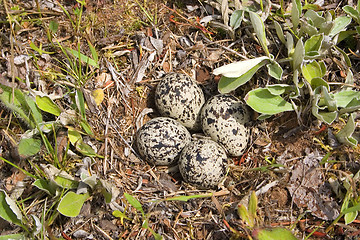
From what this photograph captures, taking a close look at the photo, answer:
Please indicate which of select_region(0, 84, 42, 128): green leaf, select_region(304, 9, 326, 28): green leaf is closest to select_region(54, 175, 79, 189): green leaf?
select_region(0, 84, 42, 128): green leaf

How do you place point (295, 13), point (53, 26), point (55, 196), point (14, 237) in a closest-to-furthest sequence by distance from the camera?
point (14, 237), point (55, 196), point (295, 13), point (53, 26)

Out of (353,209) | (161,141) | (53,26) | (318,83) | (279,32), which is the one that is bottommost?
(353,209)

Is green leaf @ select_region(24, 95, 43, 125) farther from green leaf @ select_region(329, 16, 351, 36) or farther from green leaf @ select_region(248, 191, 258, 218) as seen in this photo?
green leaf @ select_region(329, 16, 351, 36)

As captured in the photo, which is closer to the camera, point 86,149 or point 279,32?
point 86,149

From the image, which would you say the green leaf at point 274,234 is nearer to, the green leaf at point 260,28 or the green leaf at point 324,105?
the green leaf at point 324,105

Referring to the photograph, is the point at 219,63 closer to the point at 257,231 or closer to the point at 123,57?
the point at 123,57

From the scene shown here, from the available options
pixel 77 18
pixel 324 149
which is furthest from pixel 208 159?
pixel 77 18

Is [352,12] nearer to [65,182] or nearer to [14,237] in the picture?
[65,182]

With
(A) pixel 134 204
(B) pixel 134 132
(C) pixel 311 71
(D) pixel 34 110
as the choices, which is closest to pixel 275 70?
(C) pixel 311 71

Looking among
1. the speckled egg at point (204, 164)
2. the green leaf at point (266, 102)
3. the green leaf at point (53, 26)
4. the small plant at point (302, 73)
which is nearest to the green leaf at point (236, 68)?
the small plant at point (302, 73)
